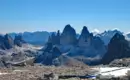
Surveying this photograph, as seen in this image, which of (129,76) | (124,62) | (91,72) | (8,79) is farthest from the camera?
(124,62)

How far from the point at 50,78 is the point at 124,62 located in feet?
154

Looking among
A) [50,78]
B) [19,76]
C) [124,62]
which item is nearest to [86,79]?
[50,78]

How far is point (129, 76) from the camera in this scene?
8688cm

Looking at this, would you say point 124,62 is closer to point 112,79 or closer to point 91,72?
point 91,72

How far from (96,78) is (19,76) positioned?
2019 centimetres

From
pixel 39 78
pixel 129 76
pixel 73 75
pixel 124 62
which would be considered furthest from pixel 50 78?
pixel 124 62

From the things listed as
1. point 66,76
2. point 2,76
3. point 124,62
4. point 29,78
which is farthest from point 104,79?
point 124,62

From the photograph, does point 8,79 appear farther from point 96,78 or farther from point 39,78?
point 96,78

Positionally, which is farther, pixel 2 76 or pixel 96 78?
pixel 2 76

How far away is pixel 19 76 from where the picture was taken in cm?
9744

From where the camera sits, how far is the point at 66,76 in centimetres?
9606

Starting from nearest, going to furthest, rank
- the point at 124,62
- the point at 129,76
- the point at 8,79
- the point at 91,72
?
the point at 129,76 → the point at 8,79 → the point at 91,72 → the point at 124,62

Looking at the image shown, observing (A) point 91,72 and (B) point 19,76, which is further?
(A) point 91,72

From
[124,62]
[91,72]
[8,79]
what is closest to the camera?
[8,79]
